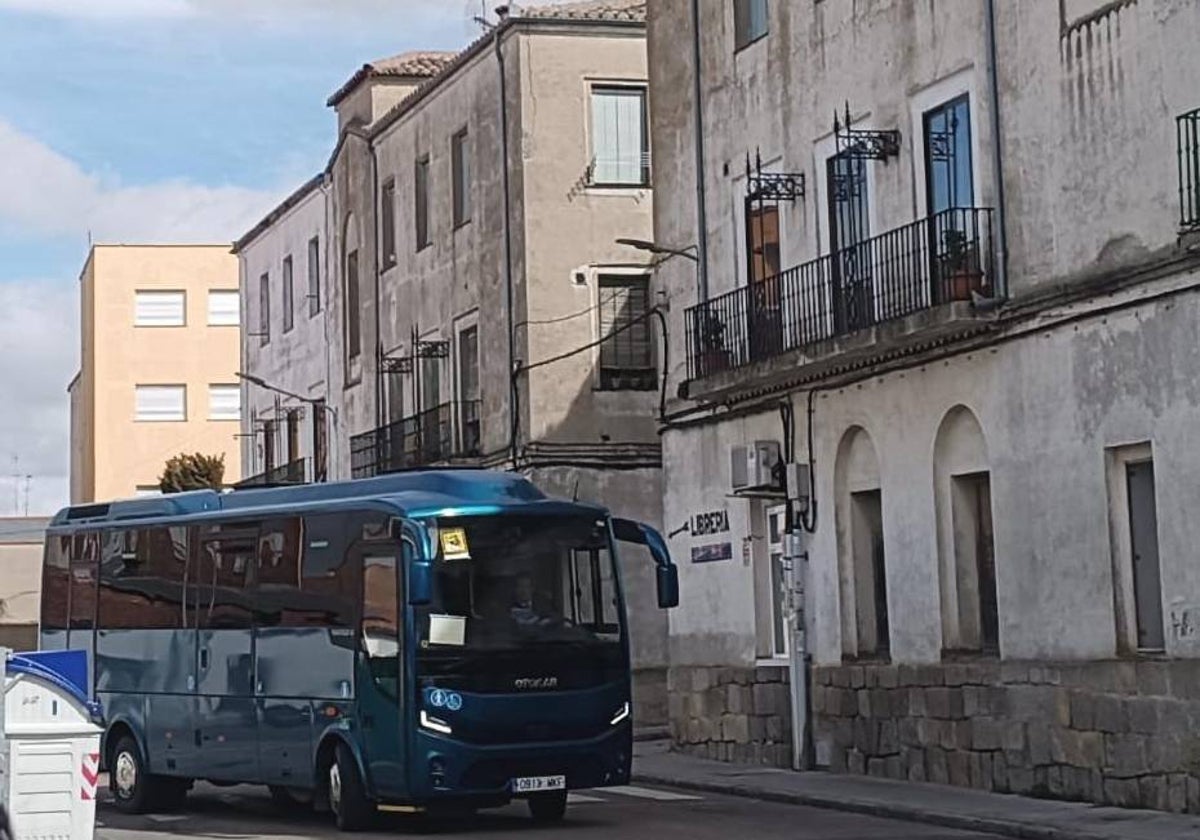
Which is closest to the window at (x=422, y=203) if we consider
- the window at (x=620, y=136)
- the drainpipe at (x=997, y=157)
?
the window at (x=620, y=136)

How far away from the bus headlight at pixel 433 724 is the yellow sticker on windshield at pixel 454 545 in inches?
52.6

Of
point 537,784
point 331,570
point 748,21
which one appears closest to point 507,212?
point 748,21

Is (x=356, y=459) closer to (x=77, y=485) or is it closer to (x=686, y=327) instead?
(x=686, y=327)

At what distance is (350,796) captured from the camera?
2003 cm

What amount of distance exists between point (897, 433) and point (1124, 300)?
4.79m

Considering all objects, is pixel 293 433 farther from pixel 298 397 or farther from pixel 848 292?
pixel 848 292

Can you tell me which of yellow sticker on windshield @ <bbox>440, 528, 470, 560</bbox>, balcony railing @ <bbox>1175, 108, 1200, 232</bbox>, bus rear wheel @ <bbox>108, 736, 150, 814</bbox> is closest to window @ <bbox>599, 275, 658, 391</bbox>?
bus rear wheel @ <bbox>108, 736, 150, 814</bbox>

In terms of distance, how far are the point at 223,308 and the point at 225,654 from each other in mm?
55340

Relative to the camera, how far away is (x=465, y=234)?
3791 cm

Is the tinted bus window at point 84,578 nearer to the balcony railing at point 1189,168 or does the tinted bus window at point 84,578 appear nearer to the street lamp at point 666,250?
the street lamp at point 666,250

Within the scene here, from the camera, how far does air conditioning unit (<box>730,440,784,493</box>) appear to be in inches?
1051

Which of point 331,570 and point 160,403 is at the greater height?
point 160,403

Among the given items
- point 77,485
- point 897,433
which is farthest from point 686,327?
point 77,485

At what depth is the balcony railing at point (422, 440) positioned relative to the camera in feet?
123
